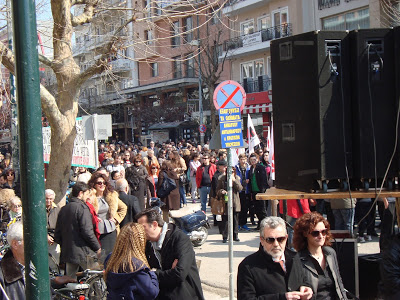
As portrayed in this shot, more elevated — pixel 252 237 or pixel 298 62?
pixel 298 62

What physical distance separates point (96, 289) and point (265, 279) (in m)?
2.77

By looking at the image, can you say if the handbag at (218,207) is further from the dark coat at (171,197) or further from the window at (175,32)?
the window at (175,32)

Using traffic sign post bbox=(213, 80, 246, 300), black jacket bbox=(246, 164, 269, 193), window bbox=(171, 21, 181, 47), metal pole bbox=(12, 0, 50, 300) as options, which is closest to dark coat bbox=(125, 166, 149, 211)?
black jacket bbox=(246, 164, 269, 193)

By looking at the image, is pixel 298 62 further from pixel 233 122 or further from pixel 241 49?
pixel 241 49

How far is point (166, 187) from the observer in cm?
1202

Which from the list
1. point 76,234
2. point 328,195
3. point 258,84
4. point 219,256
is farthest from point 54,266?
point 258,84

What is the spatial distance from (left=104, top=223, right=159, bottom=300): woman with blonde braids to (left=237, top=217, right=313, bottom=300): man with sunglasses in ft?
2.33

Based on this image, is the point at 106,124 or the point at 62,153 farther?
the point at 106,124

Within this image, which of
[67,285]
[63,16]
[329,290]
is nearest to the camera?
[329,290]

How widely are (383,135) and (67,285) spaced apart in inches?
150

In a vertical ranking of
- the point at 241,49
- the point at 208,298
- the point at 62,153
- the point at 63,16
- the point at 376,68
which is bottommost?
the point at 208,298

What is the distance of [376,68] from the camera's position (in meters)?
4.12

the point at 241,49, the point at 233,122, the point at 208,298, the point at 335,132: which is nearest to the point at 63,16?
the point at 233,122

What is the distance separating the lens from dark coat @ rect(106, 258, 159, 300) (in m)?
3.86
